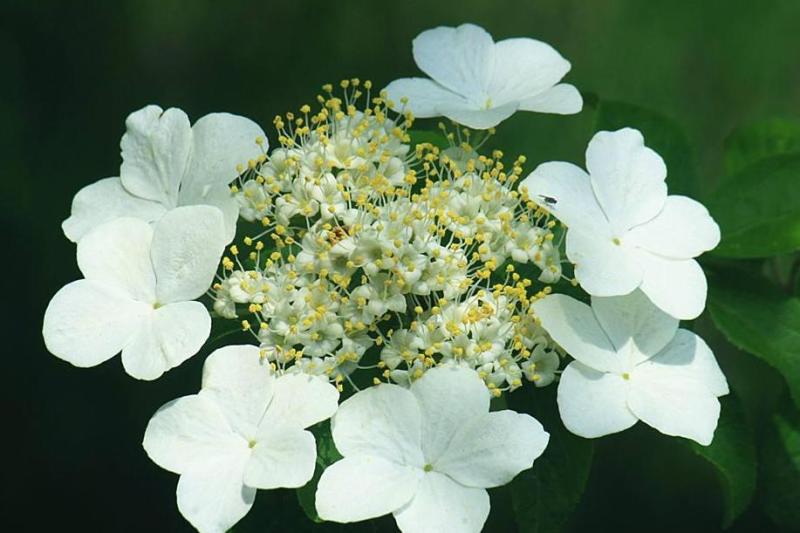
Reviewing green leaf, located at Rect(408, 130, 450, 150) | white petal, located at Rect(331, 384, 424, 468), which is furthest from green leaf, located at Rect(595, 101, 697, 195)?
white petal, located at Rect(331, 384, 424, 468)

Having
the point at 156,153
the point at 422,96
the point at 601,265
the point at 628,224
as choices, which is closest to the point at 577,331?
the point at 601,265

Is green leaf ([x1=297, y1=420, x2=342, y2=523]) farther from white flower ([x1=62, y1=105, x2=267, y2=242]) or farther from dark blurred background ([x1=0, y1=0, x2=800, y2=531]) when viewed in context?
dark blurred background ([x1=0, y1=0, x2=800, y2=531])

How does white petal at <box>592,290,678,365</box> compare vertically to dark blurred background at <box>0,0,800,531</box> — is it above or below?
above

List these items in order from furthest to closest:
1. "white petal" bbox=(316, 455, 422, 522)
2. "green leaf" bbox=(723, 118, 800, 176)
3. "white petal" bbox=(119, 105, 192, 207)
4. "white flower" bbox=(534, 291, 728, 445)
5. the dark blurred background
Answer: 1. the dark blurred background
2. "green leaf" bbox=(723, 118, 800, 176)
3. "white petal" bbox=(119, 105, 192, 207)
4. "white flower" bbox=(534, 291, 728, 445)
5. "white petal" bbox=(316, 455, 422, 522)

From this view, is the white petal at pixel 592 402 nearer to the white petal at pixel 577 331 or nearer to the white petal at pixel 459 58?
the white petal at pixel 577 331

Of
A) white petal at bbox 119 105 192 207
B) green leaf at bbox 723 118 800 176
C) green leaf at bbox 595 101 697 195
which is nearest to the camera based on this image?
white petal at bbox 119 105 192 207

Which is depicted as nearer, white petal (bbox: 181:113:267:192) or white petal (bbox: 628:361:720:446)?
white petal (bbox: 628:361:720:446)

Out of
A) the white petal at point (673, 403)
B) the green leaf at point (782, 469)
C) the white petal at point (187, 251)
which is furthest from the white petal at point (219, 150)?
the green leaf at point (782, 469)

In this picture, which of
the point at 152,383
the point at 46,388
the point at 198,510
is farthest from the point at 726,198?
the point at 46,388
